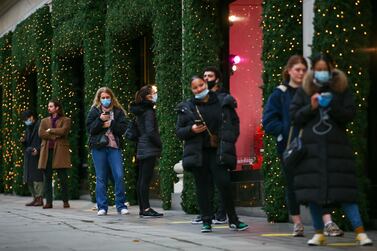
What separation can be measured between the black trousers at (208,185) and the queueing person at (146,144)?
8.66ft

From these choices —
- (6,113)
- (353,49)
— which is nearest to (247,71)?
(353,49)

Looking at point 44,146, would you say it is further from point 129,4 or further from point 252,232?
point 252,232

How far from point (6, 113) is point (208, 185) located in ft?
56.5

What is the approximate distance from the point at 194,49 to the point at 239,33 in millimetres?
820

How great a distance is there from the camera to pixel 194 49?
13562mm

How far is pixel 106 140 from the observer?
13.3 m

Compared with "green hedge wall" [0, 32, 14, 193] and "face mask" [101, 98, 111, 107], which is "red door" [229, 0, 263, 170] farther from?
"green hedge wall" [0, 32, 14, 193]

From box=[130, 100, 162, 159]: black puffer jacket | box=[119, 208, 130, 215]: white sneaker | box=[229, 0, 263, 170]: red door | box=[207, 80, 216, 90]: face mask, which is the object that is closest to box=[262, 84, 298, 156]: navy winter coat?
box=[207, 80, 216, 90]: face mask

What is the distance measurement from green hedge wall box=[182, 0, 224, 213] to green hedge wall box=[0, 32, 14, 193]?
1299 centimetres

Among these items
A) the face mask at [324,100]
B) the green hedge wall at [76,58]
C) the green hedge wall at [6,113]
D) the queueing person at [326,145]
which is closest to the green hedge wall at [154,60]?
the green hedge wall at [76,58]

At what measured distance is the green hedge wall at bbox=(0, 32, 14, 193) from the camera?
85.1 feet

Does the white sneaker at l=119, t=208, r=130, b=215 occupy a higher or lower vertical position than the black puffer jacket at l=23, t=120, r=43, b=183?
lower

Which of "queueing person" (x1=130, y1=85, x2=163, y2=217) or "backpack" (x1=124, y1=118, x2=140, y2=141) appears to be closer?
"queueing person" (x1=130, y1=85, x2=163, y2=217)

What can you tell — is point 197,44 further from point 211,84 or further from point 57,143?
point 57,143
